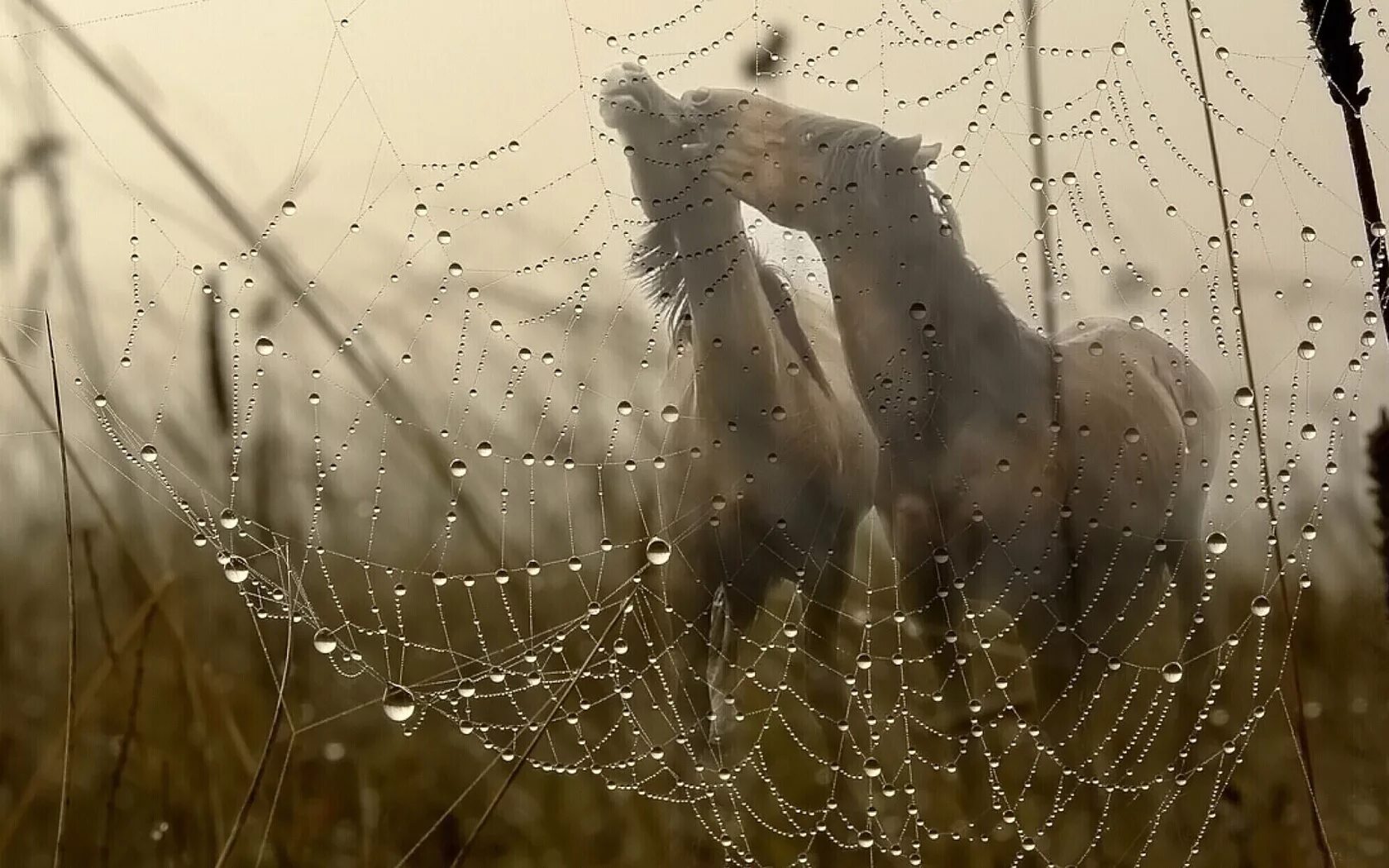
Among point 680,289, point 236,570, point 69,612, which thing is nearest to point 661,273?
point 680,289

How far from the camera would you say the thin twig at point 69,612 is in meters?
0.72

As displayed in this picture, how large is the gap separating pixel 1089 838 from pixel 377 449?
57 centimetres

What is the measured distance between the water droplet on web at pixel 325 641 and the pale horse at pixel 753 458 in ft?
0.78

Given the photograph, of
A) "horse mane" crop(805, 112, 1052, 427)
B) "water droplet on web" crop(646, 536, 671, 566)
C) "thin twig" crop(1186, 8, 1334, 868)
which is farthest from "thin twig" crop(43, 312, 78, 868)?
"thin twig" crop(1186, 8, 1334, 868)

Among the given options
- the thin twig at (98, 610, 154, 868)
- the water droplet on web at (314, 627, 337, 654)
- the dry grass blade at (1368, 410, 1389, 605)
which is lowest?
the thin twig at (98, 610, 154, 868)

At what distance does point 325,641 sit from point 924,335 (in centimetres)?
47

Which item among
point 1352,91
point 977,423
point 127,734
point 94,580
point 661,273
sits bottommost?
point 127,734

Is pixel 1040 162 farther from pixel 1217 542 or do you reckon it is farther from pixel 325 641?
pixel 325 641

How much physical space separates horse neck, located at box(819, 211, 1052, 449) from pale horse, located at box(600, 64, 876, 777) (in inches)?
0.9

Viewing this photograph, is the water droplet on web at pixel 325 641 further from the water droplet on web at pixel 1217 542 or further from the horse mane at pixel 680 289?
the water droplet on web at pixel 1217 542

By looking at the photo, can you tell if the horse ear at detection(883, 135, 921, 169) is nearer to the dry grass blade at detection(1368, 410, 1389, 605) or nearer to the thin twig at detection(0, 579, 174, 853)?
the dry grass blade at detection(1368, 410, 1389, 605)

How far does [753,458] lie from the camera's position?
785 mm

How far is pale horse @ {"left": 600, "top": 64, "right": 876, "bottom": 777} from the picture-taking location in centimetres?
77

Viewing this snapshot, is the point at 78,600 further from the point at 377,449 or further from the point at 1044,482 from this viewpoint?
the point at 1044,482
